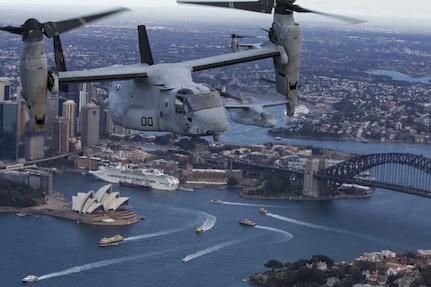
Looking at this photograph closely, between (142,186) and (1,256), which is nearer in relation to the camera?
(1,256)

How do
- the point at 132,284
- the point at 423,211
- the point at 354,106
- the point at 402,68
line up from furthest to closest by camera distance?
the point at 402,68 < the point at 354,106 < the point at 423,211 < the point at 132,284

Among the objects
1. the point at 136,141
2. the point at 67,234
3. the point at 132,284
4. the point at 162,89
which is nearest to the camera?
the point at 162,89

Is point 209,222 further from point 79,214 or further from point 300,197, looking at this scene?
point 300,197

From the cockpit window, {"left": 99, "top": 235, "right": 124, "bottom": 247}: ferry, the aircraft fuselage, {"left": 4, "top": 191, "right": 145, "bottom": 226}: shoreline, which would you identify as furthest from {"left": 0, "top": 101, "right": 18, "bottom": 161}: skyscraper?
the cockpit window

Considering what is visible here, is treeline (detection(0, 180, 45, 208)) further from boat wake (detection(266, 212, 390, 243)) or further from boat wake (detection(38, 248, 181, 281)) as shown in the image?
boat wake (detection(38, 248, 181, 281))

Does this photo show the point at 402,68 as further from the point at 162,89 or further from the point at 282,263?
the point at 162,89

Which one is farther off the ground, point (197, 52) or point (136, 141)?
point (197, 52)

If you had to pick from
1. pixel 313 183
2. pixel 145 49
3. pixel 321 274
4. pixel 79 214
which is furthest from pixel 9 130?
pixel 145 49

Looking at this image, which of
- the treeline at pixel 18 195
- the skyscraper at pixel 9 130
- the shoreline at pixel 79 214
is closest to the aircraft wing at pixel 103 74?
the shoreline at pixel 79 214

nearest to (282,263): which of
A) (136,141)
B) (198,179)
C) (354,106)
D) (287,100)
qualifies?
(198,179)
